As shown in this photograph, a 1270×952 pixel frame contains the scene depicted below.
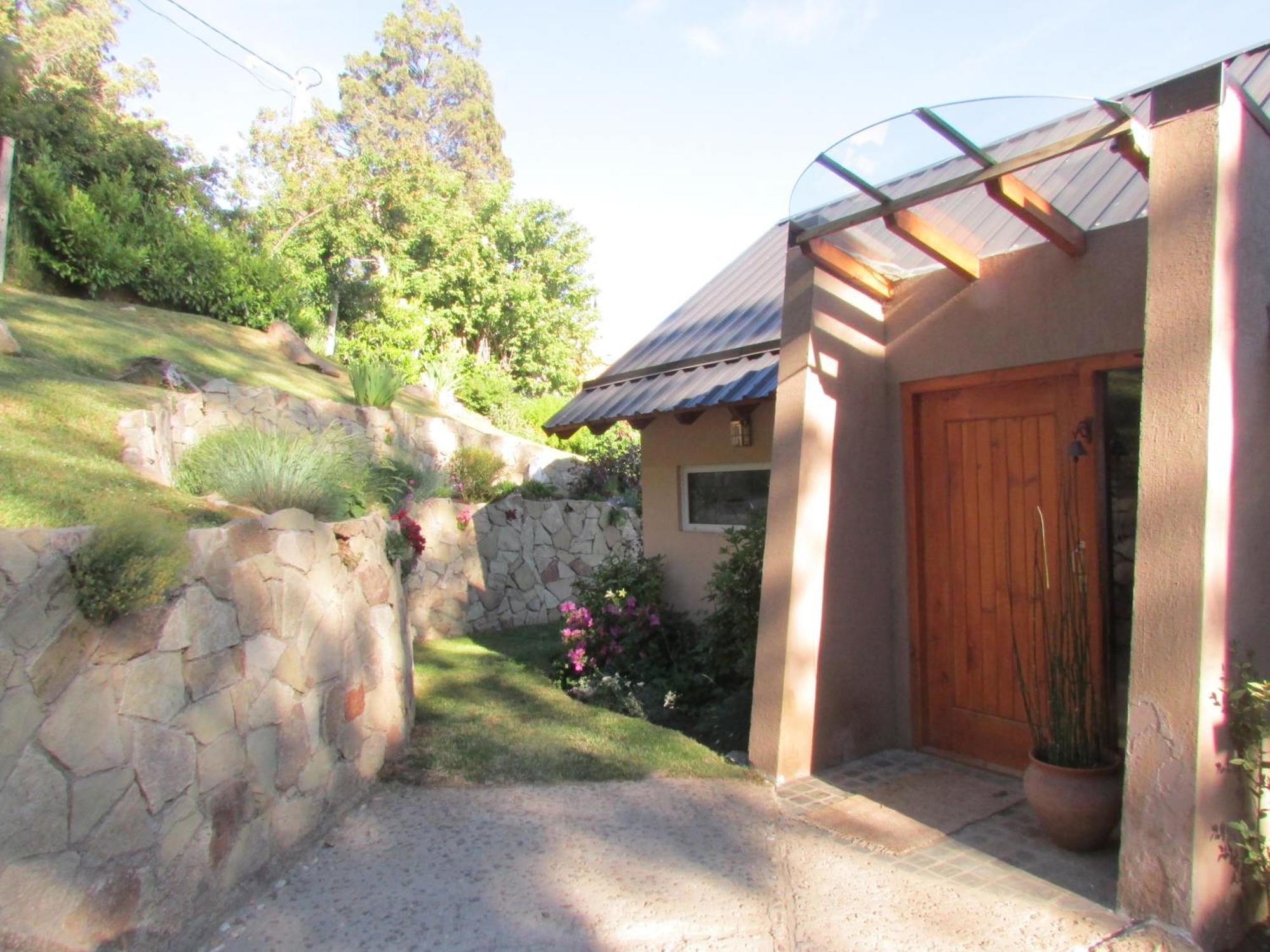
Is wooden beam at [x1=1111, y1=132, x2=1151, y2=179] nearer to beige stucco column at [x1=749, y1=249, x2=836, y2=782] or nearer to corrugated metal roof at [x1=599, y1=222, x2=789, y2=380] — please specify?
beige stucco column at [x1=749, y1=249, x2=836, y2=782]

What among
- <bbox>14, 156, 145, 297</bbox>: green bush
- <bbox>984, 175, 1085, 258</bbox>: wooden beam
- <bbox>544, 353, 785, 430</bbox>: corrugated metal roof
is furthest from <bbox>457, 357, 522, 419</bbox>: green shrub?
<bbox>984, 175, 1085, 258</bbox>: wooden beam

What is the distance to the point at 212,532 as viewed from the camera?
398 cm

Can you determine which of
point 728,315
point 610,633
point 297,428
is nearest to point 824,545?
point 610,633

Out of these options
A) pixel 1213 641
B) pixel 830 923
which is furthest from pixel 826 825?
pixel 1213 641

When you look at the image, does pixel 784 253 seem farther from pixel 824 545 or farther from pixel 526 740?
pixel 526 740

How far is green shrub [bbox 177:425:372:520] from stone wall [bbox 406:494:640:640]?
3788mm

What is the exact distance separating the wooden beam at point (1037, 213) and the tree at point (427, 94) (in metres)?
32.1

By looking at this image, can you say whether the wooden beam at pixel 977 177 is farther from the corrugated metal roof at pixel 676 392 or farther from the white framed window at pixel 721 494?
the white framed window at pixel 721 494

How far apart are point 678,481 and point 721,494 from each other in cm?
58

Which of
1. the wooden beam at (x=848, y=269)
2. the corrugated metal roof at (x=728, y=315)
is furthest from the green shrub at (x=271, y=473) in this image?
the wooden beam at (x=848, y=269)

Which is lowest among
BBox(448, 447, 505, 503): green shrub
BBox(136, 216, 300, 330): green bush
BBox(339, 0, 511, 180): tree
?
BBox(448, 447, 505, 503): green shrub

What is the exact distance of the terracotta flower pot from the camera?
4.05m

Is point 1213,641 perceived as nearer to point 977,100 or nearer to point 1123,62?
point 977,100

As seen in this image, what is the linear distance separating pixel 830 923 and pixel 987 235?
4017 mm
